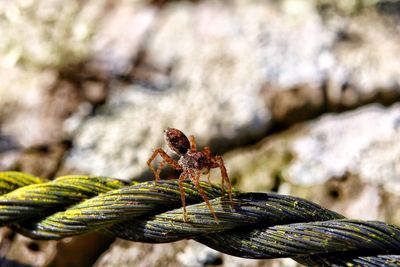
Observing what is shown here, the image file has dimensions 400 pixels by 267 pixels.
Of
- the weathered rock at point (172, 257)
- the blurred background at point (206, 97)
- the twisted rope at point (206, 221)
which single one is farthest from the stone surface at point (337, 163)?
the twisted rope at point (206, 221)

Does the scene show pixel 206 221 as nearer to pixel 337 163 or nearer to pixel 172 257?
pixel 172 257

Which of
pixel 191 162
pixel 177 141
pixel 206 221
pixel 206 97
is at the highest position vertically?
pixel 206 97

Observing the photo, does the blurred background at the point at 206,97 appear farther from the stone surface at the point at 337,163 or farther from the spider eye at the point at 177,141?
the spider eye at the point at 177,141

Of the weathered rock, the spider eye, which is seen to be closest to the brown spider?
the spider eye

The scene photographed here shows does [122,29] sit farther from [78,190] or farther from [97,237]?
[78,190]

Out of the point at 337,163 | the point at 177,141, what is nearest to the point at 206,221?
the point at 177,141
